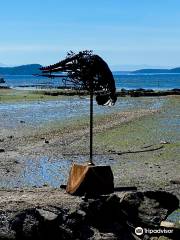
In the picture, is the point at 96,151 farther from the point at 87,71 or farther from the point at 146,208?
the point at 146,208

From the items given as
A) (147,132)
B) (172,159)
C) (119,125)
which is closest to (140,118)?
(119,125)

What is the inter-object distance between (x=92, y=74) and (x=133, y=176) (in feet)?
15.9

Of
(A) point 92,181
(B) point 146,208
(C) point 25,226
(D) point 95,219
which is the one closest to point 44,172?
(A) point 92,181

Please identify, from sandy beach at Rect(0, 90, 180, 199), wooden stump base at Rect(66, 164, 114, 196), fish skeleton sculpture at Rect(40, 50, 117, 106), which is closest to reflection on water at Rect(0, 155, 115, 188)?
sandy beach at Rect(0, 90, 180, 199)

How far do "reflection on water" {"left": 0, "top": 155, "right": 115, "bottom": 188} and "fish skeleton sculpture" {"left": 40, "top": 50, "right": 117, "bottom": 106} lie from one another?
12.2 feet

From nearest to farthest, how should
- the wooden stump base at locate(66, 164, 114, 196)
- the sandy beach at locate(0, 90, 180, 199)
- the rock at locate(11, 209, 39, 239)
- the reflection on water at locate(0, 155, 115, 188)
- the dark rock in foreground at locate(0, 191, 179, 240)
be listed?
the rock at locate(11, 209, 39, 239)
the dark rock in foreground at locate(0, 191, 179, 240)
the wooden stump base at locate(66, 164, 114, 196)
the reflection on water at locate(0, 155, 115, 188)
the sandy beach at locate(0, 90, 180, 199)

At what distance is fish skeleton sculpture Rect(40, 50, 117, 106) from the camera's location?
17.6m

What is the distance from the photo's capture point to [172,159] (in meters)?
24.9

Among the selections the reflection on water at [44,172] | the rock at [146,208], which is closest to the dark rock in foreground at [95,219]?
the rock at [146,208]

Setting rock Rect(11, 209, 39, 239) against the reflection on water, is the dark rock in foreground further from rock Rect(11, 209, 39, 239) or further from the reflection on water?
the reflection on water

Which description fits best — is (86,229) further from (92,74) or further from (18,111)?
(18,111)

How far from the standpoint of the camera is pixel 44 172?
878 inches

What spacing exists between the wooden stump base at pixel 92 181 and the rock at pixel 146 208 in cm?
317

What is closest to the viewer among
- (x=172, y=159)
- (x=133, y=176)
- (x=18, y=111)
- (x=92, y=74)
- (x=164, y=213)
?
(x=164, y=213)
